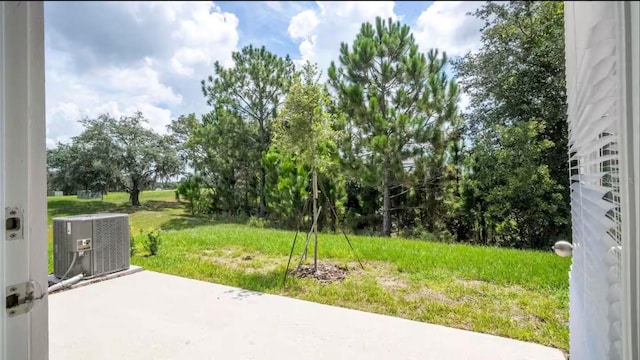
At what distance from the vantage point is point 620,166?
0.47 m

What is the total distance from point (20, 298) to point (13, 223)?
14 centimetres

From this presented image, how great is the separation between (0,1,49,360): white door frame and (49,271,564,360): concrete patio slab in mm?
1172

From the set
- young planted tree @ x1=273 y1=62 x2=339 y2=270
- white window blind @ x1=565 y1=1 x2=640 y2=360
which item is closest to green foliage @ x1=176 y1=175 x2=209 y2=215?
young planted tree @ x1=273 y1=62 x2=339 y2=270

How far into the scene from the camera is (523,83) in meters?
3.89

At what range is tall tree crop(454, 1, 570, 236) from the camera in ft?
11.3

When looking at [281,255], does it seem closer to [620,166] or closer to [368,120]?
[368,120]

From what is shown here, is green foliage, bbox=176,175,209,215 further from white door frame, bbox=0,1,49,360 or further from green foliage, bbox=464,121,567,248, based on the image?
white door frame, bbox=0,1,49,360

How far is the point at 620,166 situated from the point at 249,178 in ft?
26.8

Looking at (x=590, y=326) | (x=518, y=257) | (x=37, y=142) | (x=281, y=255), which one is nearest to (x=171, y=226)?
(x=281, y=255)

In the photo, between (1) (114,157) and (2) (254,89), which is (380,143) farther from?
(1) (114,157)

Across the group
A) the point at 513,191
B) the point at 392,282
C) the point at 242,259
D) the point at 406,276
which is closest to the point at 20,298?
the point at 392,282

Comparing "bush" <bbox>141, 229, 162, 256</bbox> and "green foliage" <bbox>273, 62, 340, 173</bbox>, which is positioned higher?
"green foliage" <bbox>273, 62, 340, 173</bbox>

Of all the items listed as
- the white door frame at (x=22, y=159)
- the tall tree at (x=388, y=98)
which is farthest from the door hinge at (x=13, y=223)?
the tall tree at (x=388, y=98)

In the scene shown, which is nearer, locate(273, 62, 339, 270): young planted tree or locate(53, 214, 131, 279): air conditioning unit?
locate(53, 214, 131, 279): air conditioning unit
